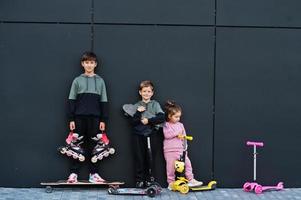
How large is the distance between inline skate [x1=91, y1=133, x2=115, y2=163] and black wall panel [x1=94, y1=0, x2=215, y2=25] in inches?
67.3

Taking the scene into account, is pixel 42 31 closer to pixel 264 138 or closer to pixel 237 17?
pixel 237 17

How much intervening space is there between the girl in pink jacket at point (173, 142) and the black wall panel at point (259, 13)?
1.49m

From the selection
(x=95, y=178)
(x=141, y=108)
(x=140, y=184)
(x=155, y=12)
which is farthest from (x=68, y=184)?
(x=155, y=12)

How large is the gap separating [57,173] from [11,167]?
677 millimetres

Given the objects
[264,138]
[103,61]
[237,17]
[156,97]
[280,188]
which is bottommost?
[280,188]

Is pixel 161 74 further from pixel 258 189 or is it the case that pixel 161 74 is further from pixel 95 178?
pixel 258 189

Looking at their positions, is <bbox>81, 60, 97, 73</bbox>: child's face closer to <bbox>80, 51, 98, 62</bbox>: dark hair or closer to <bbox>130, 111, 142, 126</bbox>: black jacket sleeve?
<bbox>80, 51, 98, 62</bbox>: dark hair

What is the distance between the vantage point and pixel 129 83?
8375 mm

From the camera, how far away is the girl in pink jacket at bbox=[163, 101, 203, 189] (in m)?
8.24

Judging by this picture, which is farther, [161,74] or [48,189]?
[161,74]

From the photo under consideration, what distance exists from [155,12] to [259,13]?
5.10 ft

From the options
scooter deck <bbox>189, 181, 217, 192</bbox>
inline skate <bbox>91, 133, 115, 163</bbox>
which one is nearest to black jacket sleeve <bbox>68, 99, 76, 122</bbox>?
inline skate <bbox>91, 133, 115, 163</bbox>

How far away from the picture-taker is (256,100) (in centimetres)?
851

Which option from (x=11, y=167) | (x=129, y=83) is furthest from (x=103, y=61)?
(x=11, y=167)
